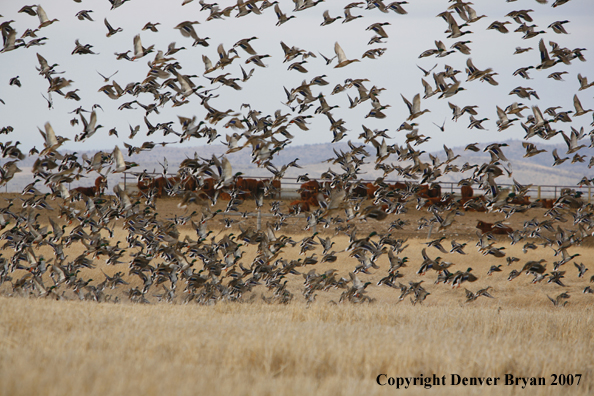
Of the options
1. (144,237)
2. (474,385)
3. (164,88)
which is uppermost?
(164,88)

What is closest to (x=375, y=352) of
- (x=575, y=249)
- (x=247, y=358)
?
(x=247, y=358)

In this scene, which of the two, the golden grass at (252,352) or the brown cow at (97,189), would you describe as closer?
the golden grass at (252,352)

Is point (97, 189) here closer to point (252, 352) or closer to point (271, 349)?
point (252, 352)

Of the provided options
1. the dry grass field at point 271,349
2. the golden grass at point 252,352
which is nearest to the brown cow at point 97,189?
the golden grass at point 252,352

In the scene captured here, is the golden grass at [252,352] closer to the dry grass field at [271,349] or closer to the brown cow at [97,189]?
the dry grass field at [271,349]

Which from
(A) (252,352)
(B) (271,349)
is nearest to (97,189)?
(A) (252,352)

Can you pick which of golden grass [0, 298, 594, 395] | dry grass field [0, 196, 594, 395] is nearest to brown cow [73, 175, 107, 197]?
golden grass [0, 298, 594, 395]

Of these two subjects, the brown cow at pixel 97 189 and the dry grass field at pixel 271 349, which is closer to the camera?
the dry grass field at pixel 271 349

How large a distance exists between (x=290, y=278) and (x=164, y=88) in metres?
11.8

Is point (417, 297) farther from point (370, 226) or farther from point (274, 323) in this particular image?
point (370, 226)

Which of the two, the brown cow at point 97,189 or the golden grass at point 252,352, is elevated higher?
the golden grass at point 252,352

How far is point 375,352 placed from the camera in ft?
26.8

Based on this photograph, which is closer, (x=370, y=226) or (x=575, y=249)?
(x=575, y=249)

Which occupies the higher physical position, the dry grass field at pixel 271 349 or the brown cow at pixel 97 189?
the dry grass field at pixel 271 349
